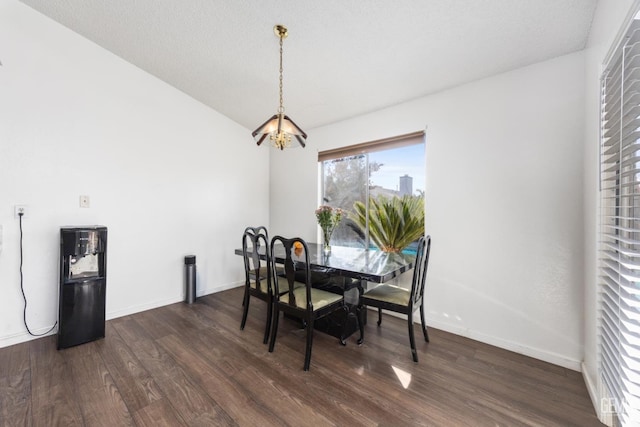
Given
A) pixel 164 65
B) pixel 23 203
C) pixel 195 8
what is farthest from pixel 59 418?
pixel 164 65

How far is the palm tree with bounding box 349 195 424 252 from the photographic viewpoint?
117 inches

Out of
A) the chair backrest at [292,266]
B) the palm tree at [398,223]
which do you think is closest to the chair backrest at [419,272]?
the palm tree at [398,223]

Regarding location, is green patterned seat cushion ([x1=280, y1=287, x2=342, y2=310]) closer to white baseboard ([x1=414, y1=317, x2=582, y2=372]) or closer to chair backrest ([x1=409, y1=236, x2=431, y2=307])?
chair backrest ([x1=409, y1=236, x2=431, y2=307])

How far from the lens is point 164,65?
3.01m

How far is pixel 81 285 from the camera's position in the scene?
8.06 ft

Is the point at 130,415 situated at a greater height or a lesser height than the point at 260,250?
lesser

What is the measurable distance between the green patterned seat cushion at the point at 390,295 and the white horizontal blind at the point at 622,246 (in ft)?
3.73

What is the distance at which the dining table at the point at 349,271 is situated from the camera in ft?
6.82

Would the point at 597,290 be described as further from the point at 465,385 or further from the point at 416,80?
the point at 416,80

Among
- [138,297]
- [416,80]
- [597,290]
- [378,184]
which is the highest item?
[416,80]

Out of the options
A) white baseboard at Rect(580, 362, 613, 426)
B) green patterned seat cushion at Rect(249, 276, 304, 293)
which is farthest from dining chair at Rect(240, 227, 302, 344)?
white baseboard at Rect(580, 362, 613, 426)

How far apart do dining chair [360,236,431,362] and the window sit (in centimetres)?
97

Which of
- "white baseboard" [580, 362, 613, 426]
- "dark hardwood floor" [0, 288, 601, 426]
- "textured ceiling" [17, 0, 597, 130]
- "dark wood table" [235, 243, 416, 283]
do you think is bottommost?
"dark hardwood floor" [0, 288, 601, 426]

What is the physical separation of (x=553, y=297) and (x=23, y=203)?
467 cm
